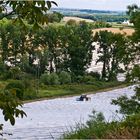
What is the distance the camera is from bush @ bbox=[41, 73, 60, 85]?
2803 centimetres

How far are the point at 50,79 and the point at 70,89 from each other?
4.55ft

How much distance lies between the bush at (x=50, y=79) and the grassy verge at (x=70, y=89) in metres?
0.50

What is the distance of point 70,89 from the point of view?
27.5m

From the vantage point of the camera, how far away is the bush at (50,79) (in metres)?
28.0

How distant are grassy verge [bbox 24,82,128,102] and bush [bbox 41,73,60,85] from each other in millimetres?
498

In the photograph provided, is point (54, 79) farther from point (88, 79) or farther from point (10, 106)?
point (10, 106)

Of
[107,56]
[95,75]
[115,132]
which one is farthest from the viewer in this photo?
[107,56]

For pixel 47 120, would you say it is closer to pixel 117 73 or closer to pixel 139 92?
pixel 139 92

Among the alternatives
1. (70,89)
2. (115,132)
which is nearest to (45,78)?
(70,89)

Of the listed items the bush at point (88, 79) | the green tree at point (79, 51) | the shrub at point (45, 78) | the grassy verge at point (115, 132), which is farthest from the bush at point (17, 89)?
the green tree at point (79, 51)

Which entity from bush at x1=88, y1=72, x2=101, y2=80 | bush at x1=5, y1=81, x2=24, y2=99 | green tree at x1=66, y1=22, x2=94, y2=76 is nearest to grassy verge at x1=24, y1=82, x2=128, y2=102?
bush at x1=88, y1=72, x2=101, y2=80

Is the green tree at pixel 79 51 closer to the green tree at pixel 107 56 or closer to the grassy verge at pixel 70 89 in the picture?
the green tree at pixel 107 56

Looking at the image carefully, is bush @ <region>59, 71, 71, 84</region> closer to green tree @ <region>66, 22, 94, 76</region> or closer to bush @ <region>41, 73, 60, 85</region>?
bush @ <region>41, 73, 60, 85</region>

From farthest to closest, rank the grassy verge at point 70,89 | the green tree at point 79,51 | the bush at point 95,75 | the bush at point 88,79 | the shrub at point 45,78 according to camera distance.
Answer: the bush at point 95,75, the green tree at point 79,51, the bush at point 88,79, the shrub at point 45,78, the grassy verge at point 70,89
